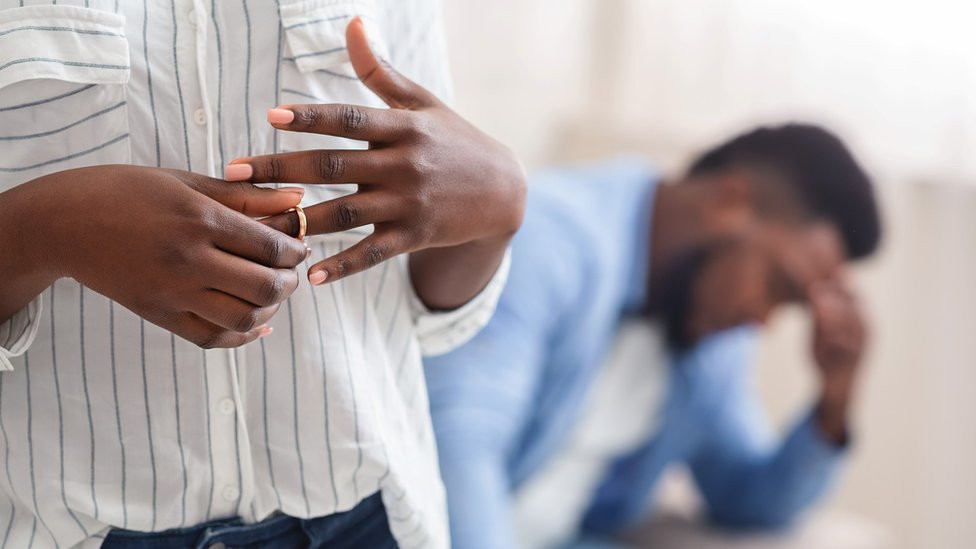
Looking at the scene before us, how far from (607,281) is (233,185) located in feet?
3.38

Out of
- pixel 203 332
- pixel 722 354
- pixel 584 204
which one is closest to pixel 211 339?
pixel 203 332

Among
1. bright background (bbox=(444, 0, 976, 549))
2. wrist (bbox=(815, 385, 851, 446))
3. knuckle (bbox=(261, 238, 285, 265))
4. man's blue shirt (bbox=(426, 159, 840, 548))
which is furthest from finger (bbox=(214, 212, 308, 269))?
wrist (bbox=(815, 385, 851, 446))

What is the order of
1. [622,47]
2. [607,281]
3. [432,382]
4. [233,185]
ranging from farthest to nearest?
[622,47] < [607,281] < [432,382] < [233,185]

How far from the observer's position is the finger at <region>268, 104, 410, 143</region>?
1.52 ft

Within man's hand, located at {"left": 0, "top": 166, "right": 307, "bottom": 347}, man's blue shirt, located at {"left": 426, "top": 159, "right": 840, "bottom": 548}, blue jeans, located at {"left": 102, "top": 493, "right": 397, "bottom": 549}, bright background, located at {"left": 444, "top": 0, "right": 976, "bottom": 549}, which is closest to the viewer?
man's hand, located at {"left": 0, "top": 166, "right": 307, "bottom": 347}

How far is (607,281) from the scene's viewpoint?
1454 millimetres

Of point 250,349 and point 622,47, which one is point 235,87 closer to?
point 250,349

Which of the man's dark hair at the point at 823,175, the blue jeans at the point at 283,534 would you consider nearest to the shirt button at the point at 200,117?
the blue jeans at the point at 283,534

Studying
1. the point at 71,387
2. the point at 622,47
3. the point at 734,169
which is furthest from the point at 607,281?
the point at 71,387

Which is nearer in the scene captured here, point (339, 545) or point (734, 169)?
point (339, 545)

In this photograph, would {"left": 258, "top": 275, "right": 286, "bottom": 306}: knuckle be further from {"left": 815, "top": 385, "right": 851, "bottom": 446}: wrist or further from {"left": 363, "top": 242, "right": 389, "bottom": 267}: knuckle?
{"left": 815, "top": 385, "right": 851, "bottom": 446}: wrist

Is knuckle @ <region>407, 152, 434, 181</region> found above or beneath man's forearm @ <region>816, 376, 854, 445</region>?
above

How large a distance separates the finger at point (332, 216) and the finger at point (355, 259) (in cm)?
1

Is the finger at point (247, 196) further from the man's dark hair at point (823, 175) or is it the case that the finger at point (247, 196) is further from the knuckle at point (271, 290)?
the man's dark hair at point (823, 175)
